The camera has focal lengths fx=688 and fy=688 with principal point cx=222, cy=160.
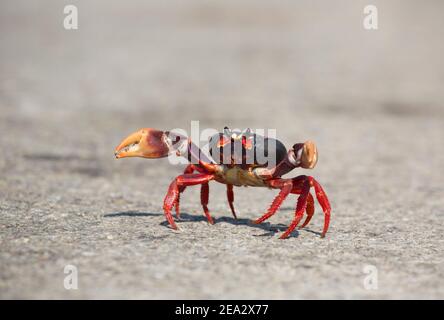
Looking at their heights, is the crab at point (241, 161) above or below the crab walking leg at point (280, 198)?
above

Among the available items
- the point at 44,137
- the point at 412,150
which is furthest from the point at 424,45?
the point at 44,137

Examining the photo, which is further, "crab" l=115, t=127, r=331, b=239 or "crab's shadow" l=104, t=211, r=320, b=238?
"crab's shadow" l=104, t=211, r=320, b=238

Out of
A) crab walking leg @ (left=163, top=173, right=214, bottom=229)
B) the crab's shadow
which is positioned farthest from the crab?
the crab's shadow

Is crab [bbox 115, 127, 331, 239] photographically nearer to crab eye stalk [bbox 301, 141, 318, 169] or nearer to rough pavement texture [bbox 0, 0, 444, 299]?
crab eye stalk [bbox 301, 141, 318, 169]

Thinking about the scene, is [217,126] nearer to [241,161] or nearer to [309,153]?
[241,161]

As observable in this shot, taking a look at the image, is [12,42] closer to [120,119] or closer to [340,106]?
[120,119]

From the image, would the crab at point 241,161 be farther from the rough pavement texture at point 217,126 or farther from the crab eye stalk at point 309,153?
the rough pavement texture at point 217,126

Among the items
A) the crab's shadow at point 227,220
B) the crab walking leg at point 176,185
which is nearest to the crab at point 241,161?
the crab walking leg at point 176,185
